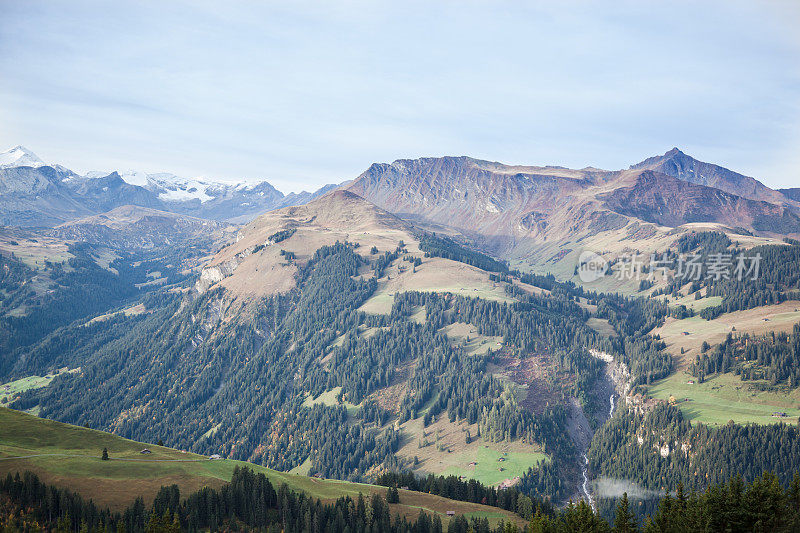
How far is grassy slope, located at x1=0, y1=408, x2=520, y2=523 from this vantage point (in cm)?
12231

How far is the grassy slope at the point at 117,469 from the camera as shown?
12231cm

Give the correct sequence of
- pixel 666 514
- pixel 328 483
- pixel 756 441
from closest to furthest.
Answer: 1. pixel 666 514
2. pixel 328 483
3. pixel 756 441

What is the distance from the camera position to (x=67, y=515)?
348 feet

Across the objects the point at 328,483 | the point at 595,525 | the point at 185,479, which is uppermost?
the point at 595,525

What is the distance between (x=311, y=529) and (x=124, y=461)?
176 feet

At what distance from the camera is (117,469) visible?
132750mm

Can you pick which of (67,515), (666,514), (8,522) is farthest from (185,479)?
(666,514)

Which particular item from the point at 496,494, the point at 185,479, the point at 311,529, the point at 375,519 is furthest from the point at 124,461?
the point at 496,494

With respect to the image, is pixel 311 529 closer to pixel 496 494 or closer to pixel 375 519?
pixel 375 519

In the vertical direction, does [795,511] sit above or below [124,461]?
above

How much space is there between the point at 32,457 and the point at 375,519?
84.9m

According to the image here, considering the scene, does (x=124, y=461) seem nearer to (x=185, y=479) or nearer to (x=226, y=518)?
(x=185, y=479)

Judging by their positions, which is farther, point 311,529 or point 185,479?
point 185,479

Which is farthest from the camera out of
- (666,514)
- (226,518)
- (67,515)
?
(226,518)
